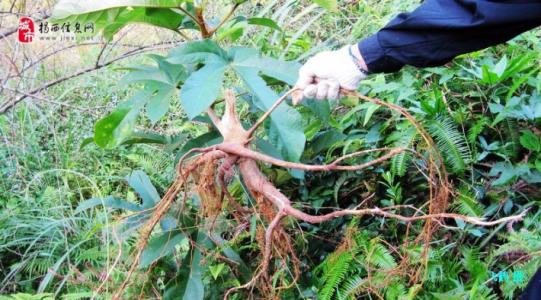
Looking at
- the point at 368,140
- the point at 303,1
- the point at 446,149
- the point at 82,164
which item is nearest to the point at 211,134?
the point at 368,140

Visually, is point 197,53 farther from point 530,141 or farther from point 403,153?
point 530,141

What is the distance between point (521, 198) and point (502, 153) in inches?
6.1

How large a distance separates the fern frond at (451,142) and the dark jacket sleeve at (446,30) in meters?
0.57

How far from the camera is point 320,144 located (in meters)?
1.85

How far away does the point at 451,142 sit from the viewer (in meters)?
1.78

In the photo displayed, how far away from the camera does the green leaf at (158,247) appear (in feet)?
5.35

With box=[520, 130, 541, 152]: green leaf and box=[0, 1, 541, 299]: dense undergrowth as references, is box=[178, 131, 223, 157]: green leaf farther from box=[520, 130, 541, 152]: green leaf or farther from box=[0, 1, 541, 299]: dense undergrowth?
box=[520, 130, 541, 152]: green leaf

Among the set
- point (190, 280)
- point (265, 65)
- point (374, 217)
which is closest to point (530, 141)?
point (374, 217)

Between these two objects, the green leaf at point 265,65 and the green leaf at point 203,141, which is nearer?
the green leaf at point 265,65

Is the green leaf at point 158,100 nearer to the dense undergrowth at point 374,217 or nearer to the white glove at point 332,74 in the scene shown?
the dense undergrowth at point 374,217

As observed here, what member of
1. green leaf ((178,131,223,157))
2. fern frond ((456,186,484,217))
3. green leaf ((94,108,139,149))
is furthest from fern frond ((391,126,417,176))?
green leaf ((94,108,139,149))

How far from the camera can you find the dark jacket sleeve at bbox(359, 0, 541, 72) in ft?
3.66

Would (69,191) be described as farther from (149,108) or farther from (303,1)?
(303,1)

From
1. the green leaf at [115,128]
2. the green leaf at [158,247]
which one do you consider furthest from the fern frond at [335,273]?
the green leaf at [115,128]
